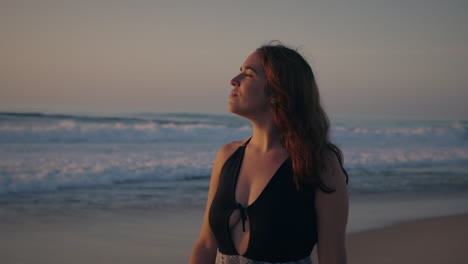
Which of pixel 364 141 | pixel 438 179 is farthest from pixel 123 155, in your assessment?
pixel 364 141

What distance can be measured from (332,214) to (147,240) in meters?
3.46

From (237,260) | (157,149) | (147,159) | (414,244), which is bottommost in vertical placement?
(157,149)

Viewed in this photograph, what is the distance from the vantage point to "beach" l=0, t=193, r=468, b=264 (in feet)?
15.4

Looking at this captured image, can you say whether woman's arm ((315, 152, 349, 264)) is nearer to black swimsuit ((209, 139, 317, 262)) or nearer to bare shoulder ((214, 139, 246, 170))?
black swimsuit ((209, 139, 317, 262))

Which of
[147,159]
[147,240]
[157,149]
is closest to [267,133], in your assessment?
[147,240]

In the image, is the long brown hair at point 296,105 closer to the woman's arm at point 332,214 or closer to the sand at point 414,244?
the woman's arm at point 332,214

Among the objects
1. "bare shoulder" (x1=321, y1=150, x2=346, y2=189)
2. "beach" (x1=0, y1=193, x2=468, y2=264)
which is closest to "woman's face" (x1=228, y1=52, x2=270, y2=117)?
"bare shoulder" (x1=321, y1=150, x2=346, y2=189)

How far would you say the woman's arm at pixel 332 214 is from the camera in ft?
6.26

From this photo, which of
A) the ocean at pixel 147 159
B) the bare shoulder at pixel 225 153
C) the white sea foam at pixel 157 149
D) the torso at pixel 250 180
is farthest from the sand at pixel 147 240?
the torso at pixel 250 180

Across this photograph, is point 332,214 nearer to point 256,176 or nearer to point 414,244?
point 256,176

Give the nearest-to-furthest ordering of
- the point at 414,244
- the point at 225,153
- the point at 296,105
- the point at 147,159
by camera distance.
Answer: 1. the point at 296,105
2. the point at 225,153
3. the point at 414,244
4. the point at 147,159

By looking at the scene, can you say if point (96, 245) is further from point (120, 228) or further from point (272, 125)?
point (272, 125)

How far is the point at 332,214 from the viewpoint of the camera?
6.30 feet

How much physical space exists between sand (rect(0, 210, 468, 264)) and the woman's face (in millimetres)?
2847
